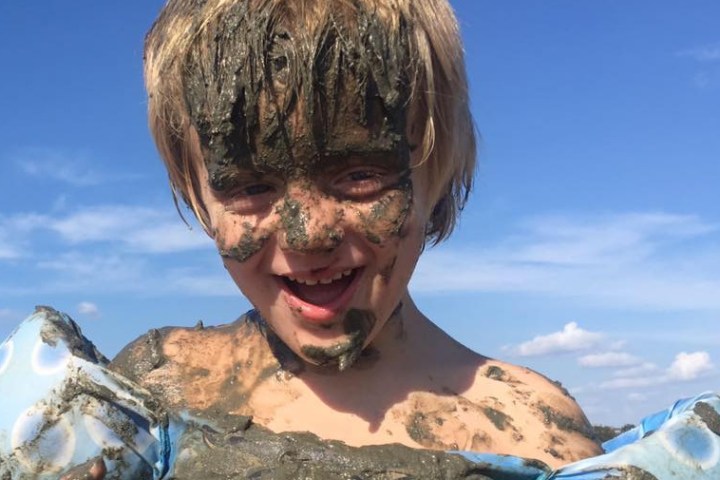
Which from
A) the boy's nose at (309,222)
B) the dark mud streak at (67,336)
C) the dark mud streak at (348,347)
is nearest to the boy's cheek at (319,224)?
the boy's nose at (309,222)

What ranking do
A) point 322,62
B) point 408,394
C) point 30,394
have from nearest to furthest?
point 322,62 < point 30,394 < point 408,394

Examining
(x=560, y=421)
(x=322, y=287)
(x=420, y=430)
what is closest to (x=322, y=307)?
(x=322, y=287)

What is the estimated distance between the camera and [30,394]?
3449 millimetres

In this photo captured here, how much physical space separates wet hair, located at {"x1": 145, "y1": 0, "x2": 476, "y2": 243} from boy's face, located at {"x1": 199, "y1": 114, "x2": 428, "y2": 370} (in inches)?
4.0

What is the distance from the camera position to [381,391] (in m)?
3.69

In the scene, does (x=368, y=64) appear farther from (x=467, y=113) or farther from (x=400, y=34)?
(x=467, y=113)

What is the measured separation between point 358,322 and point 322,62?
0.87 metres

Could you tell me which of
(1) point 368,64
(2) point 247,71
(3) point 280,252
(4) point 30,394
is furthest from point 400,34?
(4) point 30,394

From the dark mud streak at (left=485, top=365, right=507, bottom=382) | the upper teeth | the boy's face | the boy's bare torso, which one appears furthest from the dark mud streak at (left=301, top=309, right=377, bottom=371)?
the dark mud streak at (left=485, top=365, right=507, bottom=382)

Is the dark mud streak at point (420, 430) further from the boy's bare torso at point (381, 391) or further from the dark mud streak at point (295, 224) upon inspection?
the dark mud streak at point (295, 224)

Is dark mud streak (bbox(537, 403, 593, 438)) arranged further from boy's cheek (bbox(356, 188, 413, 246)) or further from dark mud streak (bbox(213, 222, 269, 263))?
dark mud streak (bbox(213, 222, 269, 263))

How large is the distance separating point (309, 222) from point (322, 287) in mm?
289

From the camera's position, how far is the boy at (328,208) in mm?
3246

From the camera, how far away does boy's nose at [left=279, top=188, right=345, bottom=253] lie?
3.26 m
